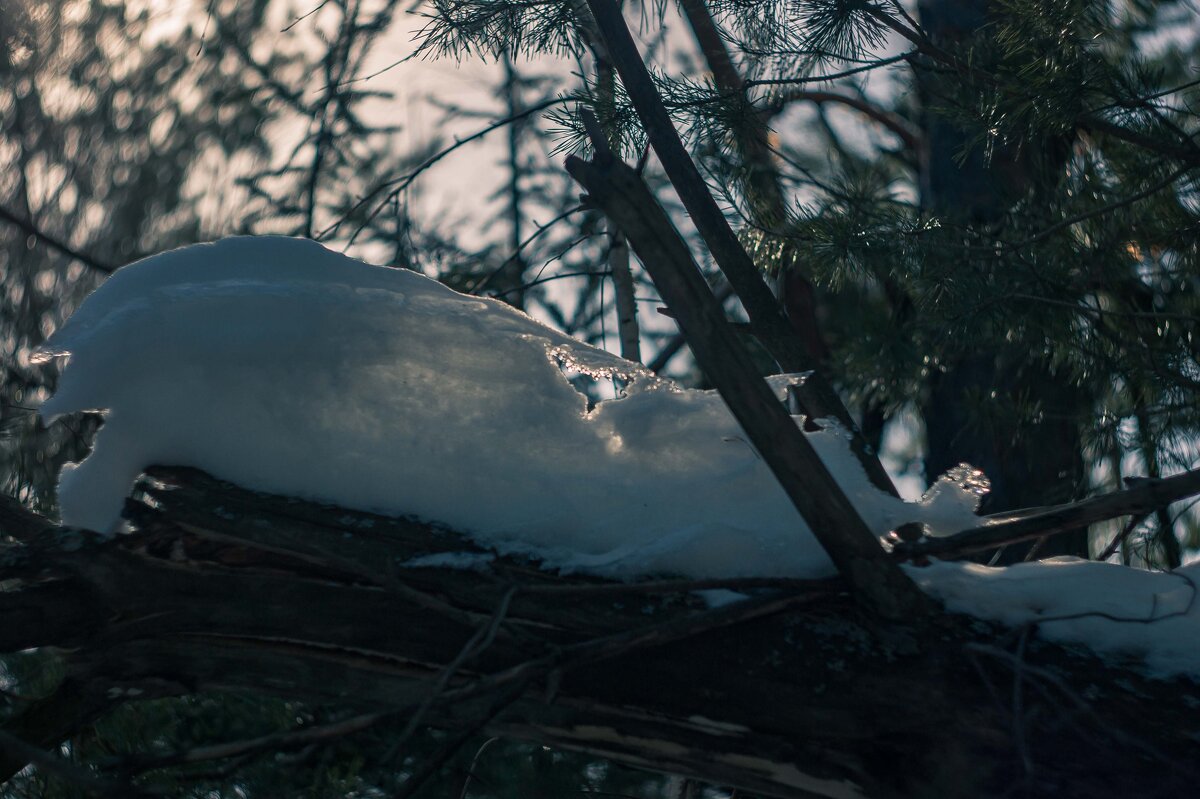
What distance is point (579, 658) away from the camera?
1.12 metres

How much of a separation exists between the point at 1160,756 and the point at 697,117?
1708 millimetres

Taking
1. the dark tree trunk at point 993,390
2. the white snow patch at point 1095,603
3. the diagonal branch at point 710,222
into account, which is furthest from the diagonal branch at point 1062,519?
the dark tree trunk at point 993,390

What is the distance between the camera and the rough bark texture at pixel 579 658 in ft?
3.83

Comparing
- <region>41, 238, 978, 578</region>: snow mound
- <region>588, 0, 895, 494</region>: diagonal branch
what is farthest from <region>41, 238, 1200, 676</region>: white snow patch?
<region>588, 0, 895, 494</region>: diagonal branch

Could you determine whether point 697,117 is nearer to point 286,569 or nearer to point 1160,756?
point 286,569

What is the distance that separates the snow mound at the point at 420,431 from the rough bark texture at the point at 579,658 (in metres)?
0.05

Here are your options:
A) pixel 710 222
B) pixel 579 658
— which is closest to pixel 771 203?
pixel 710 222

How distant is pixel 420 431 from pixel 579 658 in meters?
0.45

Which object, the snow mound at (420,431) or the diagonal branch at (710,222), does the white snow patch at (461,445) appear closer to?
the snow mound at (420,431)

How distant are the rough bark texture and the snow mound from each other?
51 millimetres

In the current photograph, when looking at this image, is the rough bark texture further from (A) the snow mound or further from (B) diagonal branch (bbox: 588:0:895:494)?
(B) diagonal branch (bbox: 588:0:895:494)

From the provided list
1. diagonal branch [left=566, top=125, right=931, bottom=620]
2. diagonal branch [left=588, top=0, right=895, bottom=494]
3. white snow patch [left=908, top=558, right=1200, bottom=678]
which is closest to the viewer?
diagonal branch [left=566, top=125, right=931, bottom=620]

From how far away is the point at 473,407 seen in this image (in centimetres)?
145

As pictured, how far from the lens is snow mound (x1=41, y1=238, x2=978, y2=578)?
135cm
